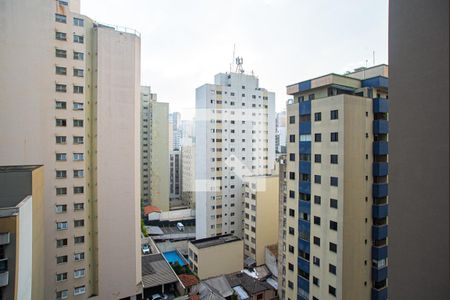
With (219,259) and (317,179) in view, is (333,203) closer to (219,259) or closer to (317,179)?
(317,179)

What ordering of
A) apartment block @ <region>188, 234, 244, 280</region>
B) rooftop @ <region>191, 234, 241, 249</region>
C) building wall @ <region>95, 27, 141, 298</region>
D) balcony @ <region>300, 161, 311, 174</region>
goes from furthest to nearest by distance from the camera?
rooftop @ <region>191, 234, 241, 249</region>
apartment block @ <region>188, 234, 244, 280</region>
building wall @ <region>95, 27, 141, 298</region>
balcony @ <region>300, 161, 311, 174</region>

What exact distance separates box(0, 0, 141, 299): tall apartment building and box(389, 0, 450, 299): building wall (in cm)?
1399

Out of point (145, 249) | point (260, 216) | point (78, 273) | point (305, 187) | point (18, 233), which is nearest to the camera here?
point (18, 233)

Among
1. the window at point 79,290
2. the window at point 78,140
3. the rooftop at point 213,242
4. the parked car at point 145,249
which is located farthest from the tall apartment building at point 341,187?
the parked car at point 145,249

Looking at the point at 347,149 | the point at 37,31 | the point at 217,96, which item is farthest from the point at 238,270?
the point at 37,31

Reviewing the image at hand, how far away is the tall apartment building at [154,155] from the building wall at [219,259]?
18.9m

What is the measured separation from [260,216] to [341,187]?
13927 millimetres

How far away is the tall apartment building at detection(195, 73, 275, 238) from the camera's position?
27016 mm

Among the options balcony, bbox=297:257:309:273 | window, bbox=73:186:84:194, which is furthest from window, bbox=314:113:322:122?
window, bbox=73:186:84:194

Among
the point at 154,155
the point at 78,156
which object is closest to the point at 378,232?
the point at 78,156

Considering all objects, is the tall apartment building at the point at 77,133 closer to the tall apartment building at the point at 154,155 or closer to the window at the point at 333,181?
the window at the point at 333,181

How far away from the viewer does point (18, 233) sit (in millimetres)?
6652

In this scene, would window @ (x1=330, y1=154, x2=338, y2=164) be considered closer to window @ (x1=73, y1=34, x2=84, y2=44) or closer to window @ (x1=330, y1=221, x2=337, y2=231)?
window @ (x1=330, y1=221, x2=337, y2=231)

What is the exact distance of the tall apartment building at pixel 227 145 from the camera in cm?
2702
